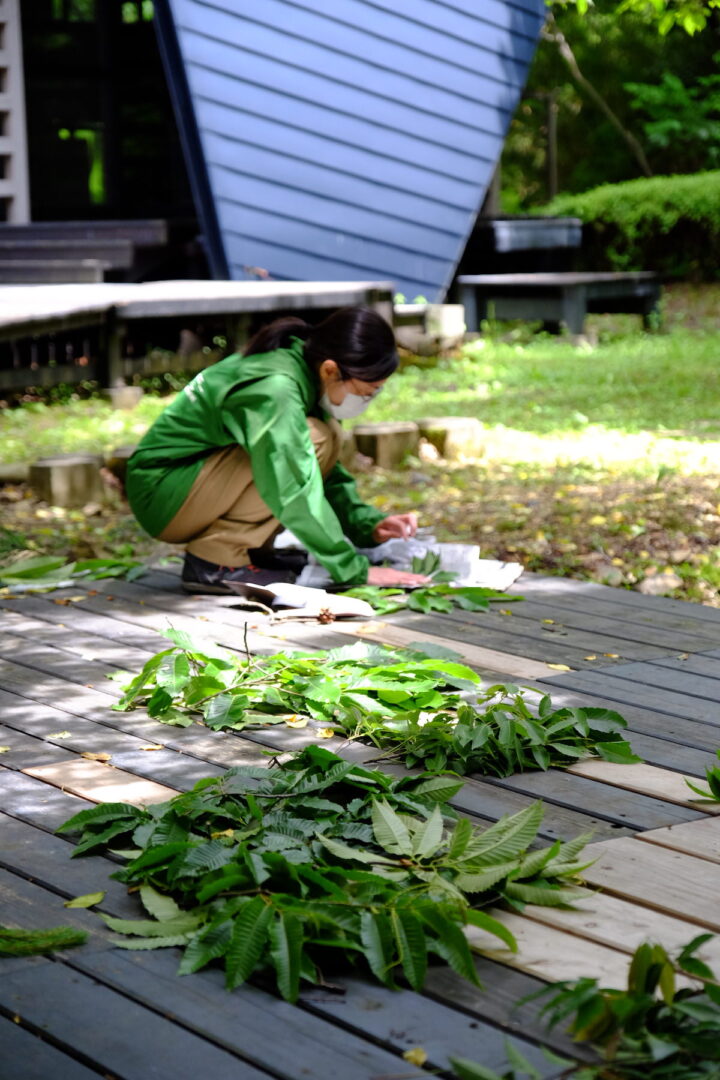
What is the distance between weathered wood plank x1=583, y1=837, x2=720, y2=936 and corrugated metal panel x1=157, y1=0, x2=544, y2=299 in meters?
9.25

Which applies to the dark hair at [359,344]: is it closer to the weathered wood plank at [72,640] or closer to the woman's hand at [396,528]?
the woman's hand at [396,528]

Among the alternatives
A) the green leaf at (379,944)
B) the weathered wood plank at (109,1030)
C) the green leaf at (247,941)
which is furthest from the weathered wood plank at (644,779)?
the weathered wood plank at (109,1030)

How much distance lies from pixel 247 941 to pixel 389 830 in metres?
0.49

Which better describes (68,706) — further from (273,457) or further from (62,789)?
(273,457)

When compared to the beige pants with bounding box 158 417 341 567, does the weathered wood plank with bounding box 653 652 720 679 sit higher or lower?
lower

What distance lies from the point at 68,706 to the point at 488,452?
477 cm

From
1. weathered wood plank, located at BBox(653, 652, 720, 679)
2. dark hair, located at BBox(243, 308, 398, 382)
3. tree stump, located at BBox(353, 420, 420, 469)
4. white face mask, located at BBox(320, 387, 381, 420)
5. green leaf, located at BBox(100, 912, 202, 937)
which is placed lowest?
green leaf, located at BBox(100, 912, 202, 937)

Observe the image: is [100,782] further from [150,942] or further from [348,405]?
[348,405]

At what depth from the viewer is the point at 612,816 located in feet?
9.36

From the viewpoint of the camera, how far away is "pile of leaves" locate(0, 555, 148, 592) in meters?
5.15

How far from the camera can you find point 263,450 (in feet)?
15.2

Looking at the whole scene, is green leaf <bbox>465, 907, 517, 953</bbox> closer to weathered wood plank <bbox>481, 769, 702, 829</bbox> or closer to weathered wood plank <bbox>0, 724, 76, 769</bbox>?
weathered wood plank <bbox>481, 769, 702, 829</bbox>

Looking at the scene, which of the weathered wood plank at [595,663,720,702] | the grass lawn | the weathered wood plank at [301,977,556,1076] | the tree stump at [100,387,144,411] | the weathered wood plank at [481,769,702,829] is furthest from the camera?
the tree stump at [100,387,144,411]

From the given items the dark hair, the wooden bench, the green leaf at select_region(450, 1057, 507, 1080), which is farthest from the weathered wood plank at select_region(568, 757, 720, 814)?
the wooden bench
